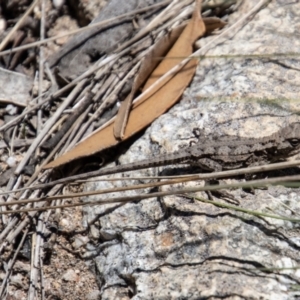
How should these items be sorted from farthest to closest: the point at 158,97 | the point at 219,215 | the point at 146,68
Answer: the point at 146,68
the point at 158,97
the point at 219,215

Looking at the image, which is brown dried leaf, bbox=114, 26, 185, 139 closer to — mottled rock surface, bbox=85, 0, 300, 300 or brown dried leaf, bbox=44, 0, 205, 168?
brown dried leaf, bbox=44, 0, 205, 168

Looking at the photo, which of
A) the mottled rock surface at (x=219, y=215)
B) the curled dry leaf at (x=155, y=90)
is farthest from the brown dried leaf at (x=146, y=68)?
the mottled rock surface at (x=219, y=215)

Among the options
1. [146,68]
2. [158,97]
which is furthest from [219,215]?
[146,68]

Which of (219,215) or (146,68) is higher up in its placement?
(146,68)

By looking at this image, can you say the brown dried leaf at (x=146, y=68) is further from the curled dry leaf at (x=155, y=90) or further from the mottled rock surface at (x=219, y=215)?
the mottled rock surface at (x=219, y=215)

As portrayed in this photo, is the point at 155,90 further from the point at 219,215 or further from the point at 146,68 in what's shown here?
the point at 219,215

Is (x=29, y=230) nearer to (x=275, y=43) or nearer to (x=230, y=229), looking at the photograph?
(x=230, y=229)

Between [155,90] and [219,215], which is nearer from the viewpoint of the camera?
[219,215]

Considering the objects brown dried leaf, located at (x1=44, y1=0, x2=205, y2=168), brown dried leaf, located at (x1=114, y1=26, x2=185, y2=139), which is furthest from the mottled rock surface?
brown dried leaf, located at (x1=114, y1=26, x2=185, y2=139)
